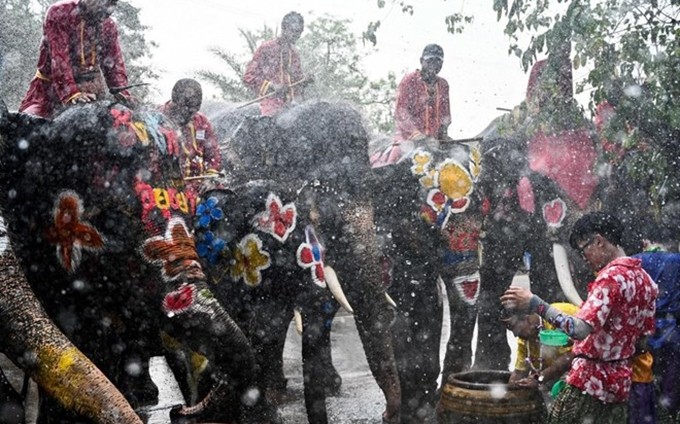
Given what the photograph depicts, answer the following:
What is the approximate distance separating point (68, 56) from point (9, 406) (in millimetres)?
2527

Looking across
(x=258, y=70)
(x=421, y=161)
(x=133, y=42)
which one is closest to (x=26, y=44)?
(x=133, y=42)

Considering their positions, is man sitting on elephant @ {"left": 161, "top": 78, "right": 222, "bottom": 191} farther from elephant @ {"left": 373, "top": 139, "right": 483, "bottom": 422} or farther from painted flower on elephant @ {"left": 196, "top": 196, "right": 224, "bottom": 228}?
elephant @ {"left": 373, "top": 139, "right": 483, "bottom": 422}

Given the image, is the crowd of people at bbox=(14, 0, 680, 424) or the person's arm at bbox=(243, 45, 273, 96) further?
the person's arm at bbox=(243, 45, 273, 96)

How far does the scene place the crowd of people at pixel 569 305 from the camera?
12.5ft

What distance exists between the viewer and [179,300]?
139 inches

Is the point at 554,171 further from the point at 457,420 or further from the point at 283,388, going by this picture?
the point at 457,420

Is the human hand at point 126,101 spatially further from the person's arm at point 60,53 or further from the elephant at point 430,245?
the elephant at point 430,245

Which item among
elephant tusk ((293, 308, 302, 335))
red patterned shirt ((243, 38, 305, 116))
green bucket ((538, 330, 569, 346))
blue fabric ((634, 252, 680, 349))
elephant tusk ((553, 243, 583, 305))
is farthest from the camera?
red patterned shirt ((243, 38, 305, 116))

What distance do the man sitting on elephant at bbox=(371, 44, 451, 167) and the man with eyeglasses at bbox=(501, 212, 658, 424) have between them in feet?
12.4

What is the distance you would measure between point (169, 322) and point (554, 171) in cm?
480

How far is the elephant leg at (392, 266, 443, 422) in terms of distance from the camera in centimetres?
593

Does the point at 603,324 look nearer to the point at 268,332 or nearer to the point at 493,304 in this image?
the point at 268,332

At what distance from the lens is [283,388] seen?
657cm

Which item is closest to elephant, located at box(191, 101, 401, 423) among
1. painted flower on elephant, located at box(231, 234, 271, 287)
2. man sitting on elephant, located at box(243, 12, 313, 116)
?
painted flower on elephant, located at box(231, 234, 271, 287)
